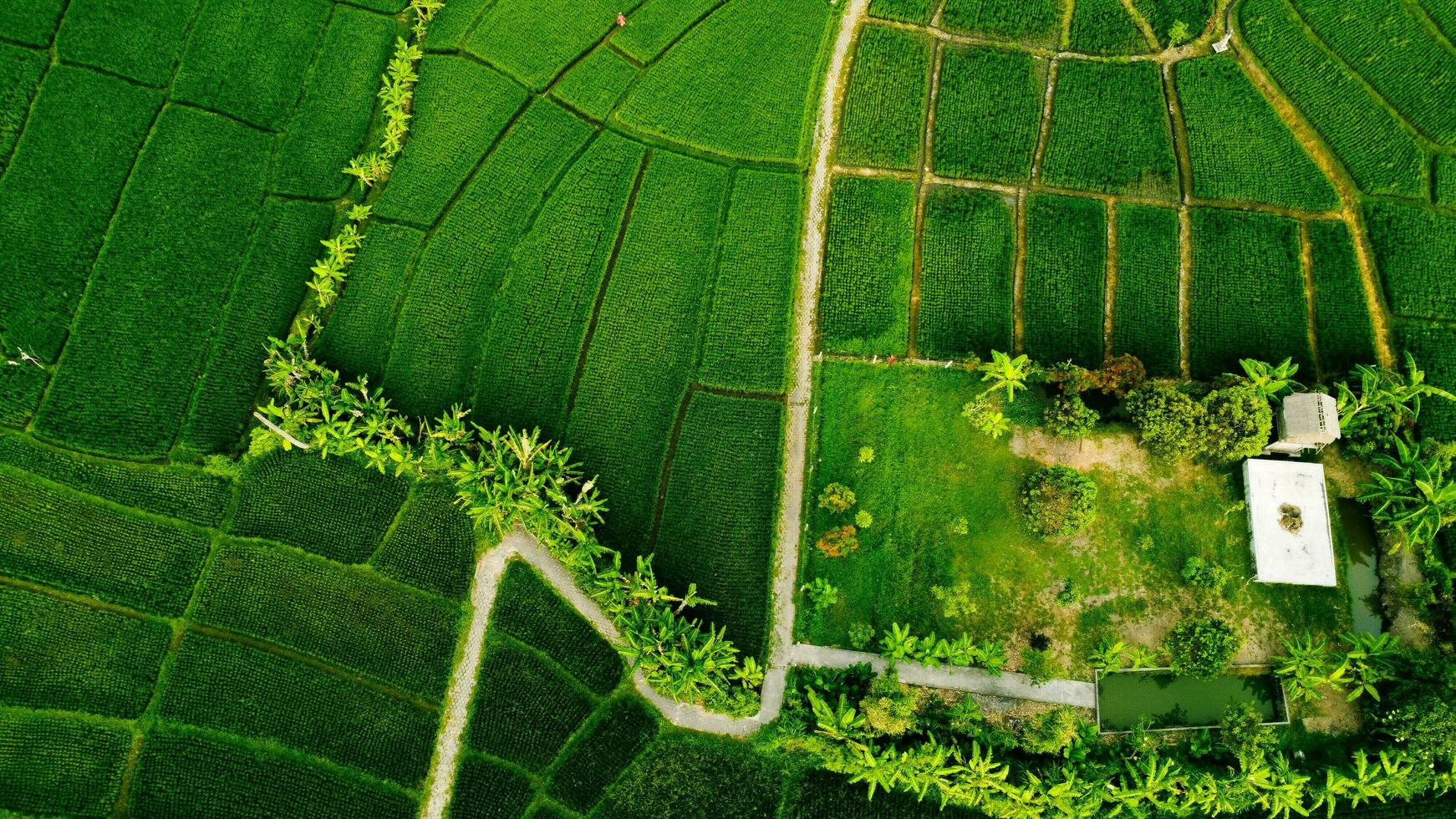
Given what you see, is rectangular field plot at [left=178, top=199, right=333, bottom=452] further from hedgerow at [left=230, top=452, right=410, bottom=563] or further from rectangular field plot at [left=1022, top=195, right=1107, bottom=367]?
rectangular field plot at [left=1022, top=195, right=1107, bottom=367]

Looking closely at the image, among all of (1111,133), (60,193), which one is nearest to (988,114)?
(1111,133)

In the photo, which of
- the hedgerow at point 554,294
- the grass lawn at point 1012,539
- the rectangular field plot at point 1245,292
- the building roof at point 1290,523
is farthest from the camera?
the hedgerow at point 554,294

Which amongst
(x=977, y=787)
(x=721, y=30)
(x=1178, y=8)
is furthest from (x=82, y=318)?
(x=1178, y=8)

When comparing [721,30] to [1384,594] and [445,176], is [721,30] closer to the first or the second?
[445,176]

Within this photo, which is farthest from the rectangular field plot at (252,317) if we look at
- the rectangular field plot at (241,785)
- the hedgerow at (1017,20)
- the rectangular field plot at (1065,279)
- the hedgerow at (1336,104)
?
the hedgerow at (1336,104)

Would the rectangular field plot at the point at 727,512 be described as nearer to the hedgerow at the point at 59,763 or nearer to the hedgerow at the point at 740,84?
the hedgerow at the point at 740,84

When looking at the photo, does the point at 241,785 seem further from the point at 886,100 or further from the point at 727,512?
the point at 886,100
